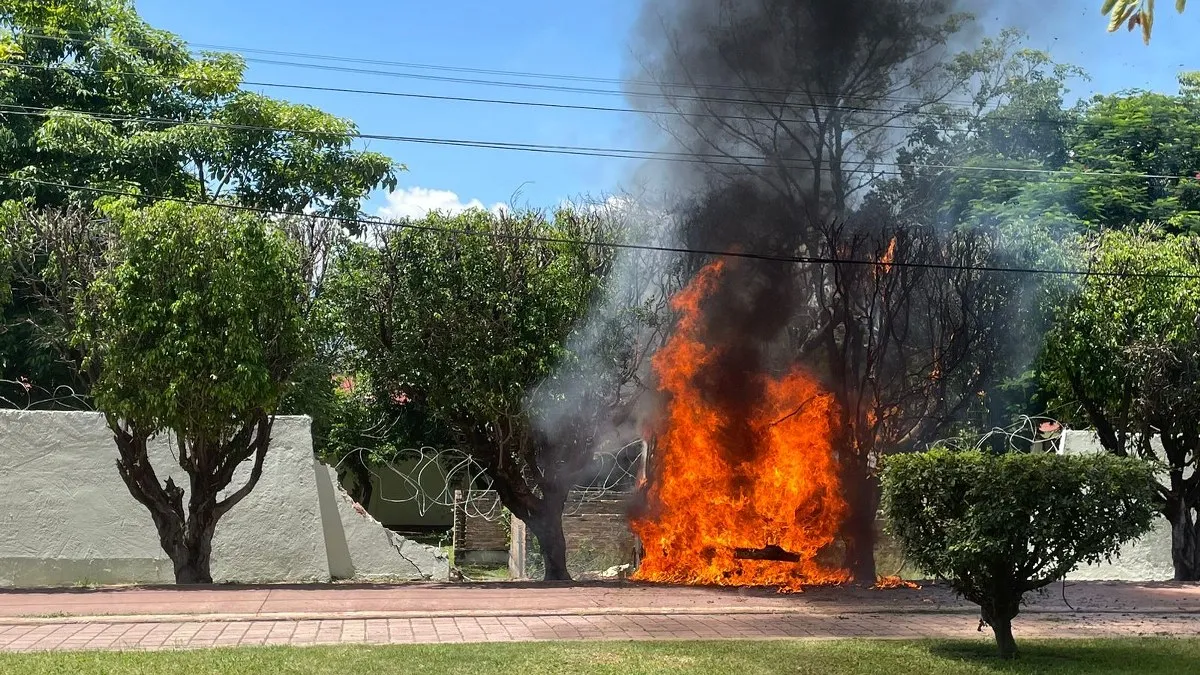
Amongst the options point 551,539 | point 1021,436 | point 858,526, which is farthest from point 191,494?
point 1021,436

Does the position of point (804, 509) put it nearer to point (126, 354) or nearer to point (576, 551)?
point (576, 551)

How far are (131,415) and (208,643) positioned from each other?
16.3ft

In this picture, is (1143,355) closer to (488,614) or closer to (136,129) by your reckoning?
(488,614)

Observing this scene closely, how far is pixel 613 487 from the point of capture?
17.1m

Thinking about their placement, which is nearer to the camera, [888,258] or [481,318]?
[481,318]

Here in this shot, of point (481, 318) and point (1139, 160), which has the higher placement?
point (1139, 160)

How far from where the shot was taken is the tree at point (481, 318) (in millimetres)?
14078

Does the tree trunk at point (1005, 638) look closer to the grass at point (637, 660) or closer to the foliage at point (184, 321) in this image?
the grass at point (637, 660)

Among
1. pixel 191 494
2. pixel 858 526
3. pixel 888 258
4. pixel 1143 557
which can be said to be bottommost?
pixel 1143 557

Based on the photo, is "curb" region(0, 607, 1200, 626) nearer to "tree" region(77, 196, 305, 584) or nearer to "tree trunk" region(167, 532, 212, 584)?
"tree" region(77, 196, 305, 584)

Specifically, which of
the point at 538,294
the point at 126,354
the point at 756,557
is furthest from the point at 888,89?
the point at 126,354

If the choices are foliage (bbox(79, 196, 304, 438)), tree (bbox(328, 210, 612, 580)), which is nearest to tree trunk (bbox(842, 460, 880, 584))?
tree (bbox(328, 210, 612, 580))

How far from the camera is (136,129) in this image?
21812mm

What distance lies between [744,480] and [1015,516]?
20.9 ft
